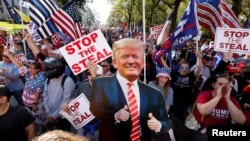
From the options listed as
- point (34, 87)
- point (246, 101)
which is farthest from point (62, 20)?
point (246, 101)

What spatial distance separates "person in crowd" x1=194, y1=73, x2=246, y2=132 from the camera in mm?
4004

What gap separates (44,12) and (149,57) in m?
3.13

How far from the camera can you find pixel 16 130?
3.74 meters

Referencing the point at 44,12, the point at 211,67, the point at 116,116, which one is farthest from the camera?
the point at 211,67

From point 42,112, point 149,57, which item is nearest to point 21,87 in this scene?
point 42,112

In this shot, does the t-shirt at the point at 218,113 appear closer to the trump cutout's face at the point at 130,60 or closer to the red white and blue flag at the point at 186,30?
the trump cutout's face at the point at 130,60

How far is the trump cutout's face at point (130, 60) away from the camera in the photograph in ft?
9.32

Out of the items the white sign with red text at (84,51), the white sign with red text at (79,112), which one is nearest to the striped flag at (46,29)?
the white sign with red text at (84,51)

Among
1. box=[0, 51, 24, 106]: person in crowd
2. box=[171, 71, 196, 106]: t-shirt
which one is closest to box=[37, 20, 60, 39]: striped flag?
box=[0, 51, 24, 106]: person in crowd

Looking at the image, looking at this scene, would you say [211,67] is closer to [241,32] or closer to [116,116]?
[241,32]

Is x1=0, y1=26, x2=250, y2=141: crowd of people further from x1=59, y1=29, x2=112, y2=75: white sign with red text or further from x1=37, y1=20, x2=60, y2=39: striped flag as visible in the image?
x1=37, y1=20, x2=60, y2=39: striped flag

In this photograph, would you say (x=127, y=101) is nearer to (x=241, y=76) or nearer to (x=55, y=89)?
(x=55, y=89)

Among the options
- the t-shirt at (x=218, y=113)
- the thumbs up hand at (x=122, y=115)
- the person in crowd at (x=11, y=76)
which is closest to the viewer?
the thumbs up hand at (x=122, y=115)

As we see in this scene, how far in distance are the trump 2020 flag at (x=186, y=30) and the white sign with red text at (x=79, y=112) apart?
9.01 ft
